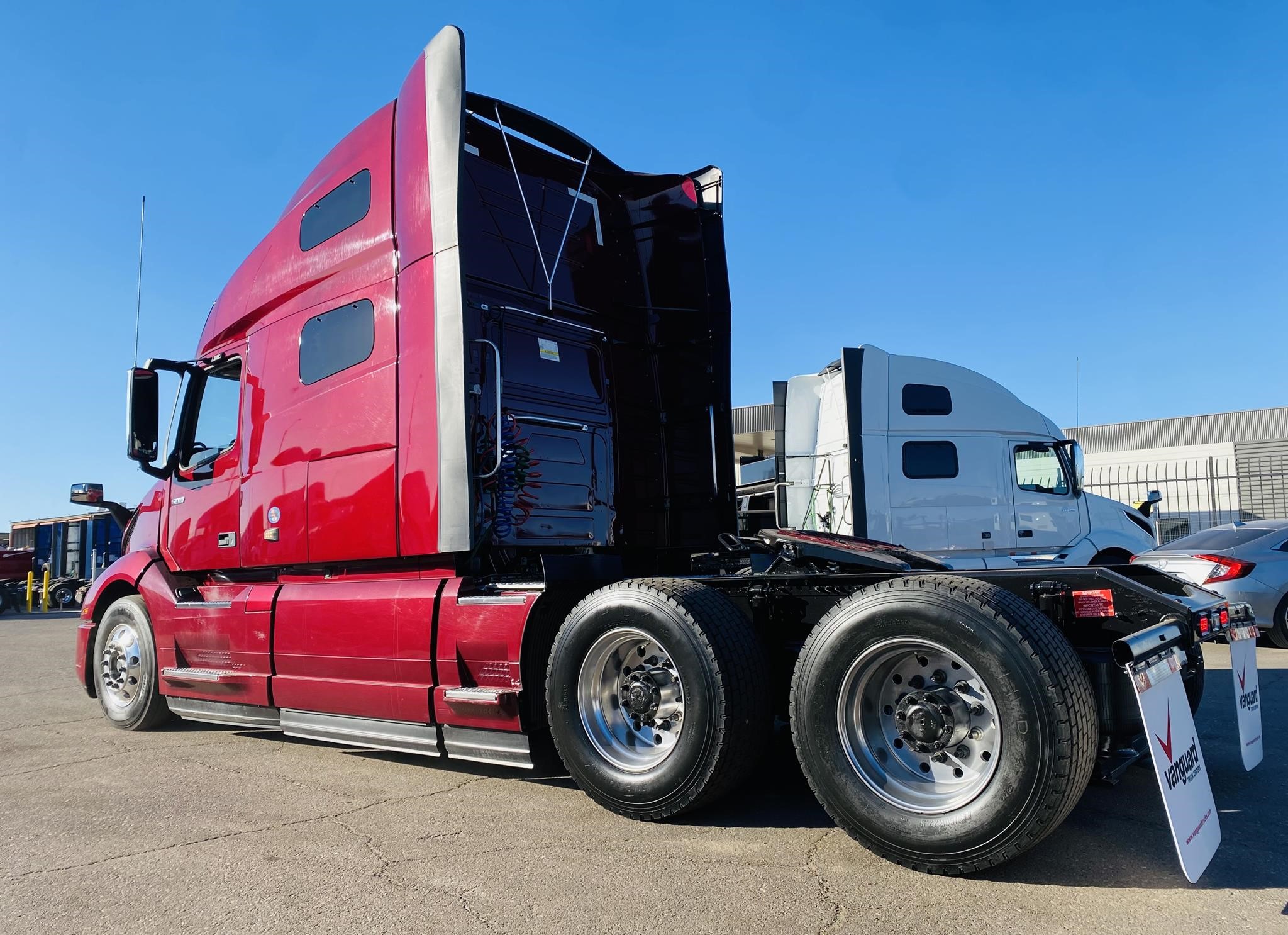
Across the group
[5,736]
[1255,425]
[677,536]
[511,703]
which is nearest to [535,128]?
A: [677,536]

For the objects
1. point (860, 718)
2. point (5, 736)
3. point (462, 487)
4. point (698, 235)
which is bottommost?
point (5, 736)

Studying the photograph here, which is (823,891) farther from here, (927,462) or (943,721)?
(927,462)

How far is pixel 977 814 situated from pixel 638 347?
3.71 metres

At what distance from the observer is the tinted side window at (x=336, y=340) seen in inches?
200

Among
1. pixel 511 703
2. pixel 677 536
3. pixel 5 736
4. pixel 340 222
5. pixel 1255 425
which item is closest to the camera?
pixel 511 703

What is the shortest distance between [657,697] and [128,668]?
15.6ft

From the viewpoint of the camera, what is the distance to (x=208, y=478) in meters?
6.27

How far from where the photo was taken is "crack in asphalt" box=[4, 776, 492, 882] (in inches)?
132

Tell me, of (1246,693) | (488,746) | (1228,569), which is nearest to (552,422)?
(488,746)

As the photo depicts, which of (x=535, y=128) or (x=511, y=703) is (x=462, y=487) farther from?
(x=535, y=128)

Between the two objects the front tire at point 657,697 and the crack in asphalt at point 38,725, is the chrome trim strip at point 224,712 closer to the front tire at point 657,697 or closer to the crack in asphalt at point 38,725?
the crack in asphalt at point 38,725

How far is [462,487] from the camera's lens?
4.40 metres

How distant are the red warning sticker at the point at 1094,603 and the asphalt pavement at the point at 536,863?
34.1 inches

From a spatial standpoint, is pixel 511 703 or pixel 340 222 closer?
pixel 511 703
